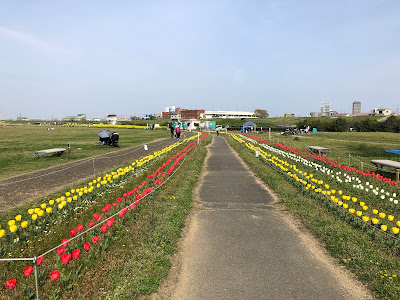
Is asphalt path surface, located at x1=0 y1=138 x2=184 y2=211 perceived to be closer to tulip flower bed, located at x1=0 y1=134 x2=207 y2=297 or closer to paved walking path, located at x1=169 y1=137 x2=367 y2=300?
tulip flower bed, located at x1=0 y1=134 x2=207 y2=297

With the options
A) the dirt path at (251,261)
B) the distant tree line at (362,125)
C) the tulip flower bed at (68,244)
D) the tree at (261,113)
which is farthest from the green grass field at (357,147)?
the tree at (261,113)

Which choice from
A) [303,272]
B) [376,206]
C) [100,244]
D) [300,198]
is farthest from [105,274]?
[376,206]

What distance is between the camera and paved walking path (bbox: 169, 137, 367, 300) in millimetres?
4023

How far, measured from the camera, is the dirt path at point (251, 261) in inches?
158

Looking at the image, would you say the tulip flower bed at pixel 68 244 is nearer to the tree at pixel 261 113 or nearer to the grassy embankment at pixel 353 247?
the grassy embankment at pixel 353 247

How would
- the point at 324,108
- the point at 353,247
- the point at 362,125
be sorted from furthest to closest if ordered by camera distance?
the point at 324,108 < the point at 362,125 < the point at 353,247

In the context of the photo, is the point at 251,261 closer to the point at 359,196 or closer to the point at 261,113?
the point at 359,196

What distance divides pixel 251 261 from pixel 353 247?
2.34 meters

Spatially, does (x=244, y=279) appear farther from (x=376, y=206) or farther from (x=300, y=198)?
(x=376, y=206)

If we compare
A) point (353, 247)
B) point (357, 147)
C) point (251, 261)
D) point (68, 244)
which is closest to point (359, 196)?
point (353, 247)

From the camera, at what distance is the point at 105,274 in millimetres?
4262

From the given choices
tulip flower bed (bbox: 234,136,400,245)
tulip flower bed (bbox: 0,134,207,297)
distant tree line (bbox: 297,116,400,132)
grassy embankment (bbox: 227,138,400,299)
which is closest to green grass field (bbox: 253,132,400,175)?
tulip flower bed (bbox: 234,136,400,245)

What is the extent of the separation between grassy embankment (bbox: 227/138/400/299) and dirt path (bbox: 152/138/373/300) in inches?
8.3

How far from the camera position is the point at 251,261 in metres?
4.90
